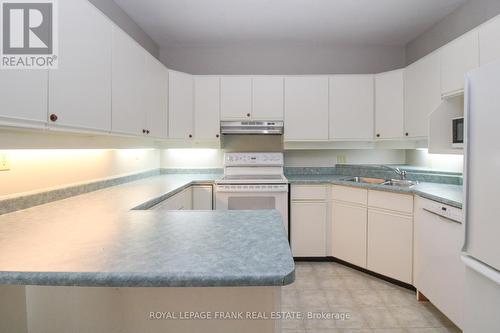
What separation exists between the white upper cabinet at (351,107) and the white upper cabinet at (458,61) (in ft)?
3.06

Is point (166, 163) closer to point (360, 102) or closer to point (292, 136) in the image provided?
point (292, 136)

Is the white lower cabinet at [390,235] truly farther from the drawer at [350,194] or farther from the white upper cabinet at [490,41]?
the white upper cabinet at [490,41]

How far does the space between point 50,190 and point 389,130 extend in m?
3.24

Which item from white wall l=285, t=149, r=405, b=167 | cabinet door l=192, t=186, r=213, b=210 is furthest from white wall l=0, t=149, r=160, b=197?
white wall l=285, t=149, r=405, b=167

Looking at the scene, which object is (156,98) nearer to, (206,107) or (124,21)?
(206,107)

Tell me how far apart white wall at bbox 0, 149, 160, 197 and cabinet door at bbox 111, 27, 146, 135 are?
0.38 m

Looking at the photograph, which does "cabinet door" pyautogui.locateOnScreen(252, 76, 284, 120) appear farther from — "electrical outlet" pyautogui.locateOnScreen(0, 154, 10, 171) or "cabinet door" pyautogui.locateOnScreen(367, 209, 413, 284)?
"electrical outlet" pyautogui.locateOnScreen(0, 154, 10, 171)

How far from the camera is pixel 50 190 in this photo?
5.61 feet

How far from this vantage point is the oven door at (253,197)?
2.97 meters

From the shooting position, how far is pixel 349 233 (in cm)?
284

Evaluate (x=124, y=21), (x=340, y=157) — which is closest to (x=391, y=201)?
(x=340, y=157)

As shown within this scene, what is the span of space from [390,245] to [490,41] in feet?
5.68

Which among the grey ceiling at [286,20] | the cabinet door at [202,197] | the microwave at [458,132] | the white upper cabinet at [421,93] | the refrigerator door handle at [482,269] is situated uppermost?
the grey ceiling at [286,20]

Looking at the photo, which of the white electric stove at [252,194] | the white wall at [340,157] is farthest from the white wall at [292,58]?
the white electric stove at [252,194]
